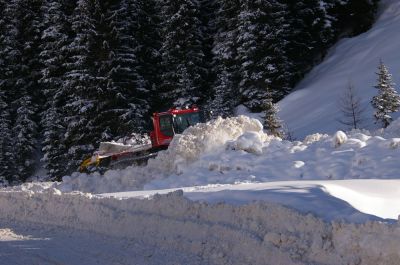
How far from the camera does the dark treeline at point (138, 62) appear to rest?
1187 inches

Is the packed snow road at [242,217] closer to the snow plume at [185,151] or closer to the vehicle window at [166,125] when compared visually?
the snow plume at [185,151]

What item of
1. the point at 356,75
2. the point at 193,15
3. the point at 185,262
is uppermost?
the point at 193,15

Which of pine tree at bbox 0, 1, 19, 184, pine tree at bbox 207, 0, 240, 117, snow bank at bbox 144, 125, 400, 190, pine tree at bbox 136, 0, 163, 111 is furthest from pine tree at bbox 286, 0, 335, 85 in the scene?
pine tree at bbox 0, 1, 19, 184

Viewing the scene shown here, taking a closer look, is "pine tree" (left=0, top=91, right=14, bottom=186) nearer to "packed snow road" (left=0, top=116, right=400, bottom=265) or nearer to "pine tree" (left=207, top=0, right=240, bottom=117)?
"pine tree" (left=207, top=0, right=240, bottom=117)

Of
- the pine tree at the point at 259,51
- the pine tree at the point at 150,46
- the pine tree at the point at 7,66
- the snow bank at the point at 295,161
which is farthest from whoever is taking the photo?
the pine tree at the point at 7,66

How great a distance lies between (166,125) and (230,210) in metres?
11.9

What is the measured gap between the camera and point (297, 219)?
22.3 ft

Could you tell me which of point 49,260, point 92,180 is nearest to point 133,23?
point 92,180

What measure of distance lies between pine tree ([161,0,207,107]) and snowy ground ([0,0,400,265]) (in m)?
16.4

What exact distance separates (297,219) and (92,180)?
11100 millimetres

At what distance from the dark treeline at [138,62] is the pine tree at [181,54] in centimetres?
7

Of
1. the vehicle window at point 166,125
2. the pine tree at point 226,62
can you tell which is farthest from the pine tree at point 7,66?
the vehicle window at point 166,125

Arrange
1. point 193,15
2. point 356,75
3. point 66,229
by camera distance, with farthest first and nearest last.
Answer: point 193,15
point 356,75
point 66,229

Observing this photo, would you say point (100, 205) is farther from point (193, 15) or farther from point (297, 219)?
point (193, 15)
